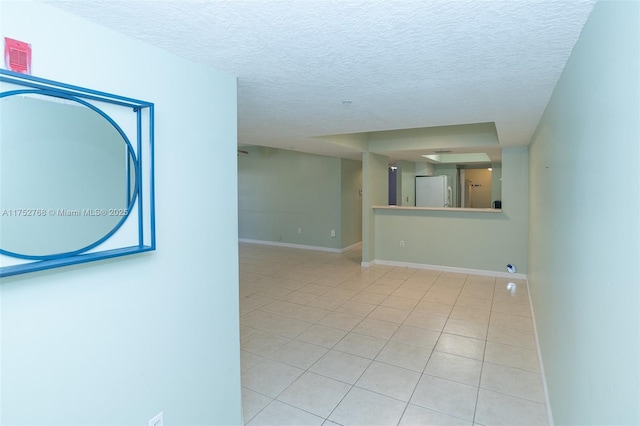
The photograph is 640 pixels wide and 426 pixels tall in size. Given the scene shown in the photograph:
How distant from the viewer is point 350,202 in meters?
7.86

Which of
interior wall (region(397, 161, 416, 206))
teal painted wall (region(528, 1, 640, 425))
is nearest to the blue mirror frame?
teal painted wall (region(528, 1, 640, 425))

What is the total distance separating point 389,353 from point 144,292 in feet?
7.15

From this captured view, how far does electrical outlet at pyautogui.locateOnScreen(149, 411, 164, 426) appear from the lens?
150cm

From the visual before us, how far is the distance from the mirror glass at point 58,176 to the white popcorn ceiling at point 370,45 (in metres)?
0.37

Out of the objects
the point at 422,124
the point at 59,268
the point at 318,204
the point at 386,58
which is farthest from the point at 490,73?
the point at 318,204

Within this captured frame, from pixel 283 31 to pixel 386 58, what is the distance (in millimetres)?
560

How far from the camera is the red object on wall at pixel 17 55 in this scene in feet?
3.42

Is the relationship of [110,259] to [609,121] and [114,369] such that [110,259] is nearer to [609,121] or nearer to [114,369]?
[114,369]

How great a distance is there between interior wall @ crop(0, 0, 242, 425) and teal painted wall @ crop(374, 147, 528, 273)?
4.57m

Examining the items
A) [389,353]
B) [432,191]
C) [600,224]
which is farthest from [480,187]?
[600,224]

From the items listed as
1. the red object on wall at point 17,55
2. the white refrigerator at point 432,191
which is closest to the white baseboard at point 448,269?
the white refrigerator at point 432,191

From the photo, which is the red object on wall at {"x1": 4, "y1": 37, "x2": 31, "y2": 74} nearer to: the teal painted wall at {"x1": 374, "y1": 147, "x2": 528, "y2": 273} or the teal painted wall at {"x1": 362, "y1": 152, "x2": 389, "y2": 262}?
the teal painted wall at {"x1": 362, "y1": 152, "x2": 389, "y2": 262}

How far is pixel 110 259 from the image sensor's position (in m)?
1.34

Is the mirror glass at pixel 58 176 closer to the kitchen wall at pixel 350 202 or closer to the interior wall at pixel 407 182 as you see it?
the kitchen wall at pixel 350 202
